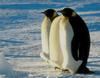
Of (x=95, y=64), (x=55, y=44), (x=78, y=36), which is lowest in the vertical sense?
(x=95, y=64)

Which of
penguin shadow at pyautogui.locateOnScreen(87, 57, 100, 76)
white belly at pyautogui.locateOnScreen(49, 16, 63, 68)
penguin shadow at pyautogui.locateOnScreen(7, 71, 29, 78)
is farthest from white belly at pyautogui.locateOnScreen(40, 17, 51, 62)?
penguin shadow at pyautogui.locateOnScreen(7, 71, 29, 78)

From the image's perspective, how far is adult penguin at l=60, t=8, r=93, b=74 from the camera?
5273 millimetres

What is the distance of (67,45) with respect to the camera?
526cm

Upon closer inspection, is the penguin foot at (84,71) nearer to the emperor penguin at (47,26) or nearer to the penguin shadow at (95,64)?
the penguin shadow at (95,64)

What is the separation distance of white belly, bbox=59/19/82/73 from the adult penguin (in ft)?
0.18

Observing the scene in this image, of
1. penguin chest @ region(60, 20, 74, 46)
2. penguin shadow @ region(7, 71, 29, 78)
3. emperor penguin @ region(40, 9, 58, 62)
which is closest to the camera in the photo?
penguin shadow @ region(7, 71, 29, 78)

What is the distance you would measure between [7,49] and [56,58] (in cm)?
250

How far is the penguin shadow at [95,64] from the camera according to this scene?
5.44 metres

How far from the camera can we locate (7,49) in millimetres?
7855

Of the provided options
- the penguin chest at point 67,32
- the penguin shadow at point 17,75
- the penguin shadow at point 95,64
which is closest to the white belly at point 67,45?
the penguin chest at point 67,32

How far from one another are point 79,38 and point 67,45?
0.17 m

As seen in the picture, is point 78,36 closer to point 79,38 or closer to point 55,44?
point 79,38

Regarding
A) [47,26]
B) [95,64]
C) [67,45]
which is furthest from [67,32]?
[95,64]

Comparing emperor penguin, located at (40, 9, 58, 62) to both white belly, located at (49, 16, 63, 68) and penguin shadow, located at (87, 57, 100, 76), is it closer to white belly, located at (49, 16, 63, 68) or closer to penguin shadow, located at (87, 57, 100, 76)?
white belly, located at (49, 16, 63, 68)
